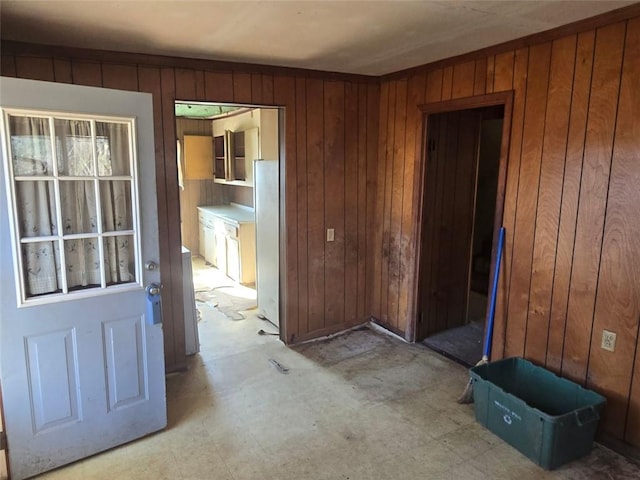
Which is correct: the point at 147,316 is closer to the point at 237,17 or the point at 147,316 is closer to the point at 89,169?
the point at 89,169

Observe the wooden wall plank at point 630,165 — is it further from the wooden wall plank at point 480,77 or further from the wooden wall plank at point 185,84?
the wooden wall plank at point 185,84

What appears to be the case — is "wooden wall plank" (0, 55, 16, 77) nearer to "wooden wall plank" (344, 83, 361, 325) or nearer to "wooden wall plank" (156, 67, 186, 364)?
"wooden wall plank" (156, 67, 186, 364)

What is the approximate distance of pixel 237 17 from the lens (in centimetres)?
229

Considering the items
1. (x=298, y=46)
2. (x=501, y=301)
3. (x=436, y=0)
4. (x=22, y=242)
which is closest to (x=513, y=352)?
(x=501, y=301)

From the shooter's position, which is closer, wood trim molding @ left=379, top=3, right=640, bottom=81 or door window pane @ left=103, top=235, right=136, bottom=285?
wood trim molding @ left=379, top=3, right=640, bottom=81

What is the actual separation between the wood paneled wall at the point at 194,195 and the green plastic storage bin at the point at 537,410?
5604 mm

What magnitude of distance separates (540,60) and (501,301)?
5.19ft

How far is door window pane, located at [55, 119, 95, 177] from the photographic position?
7.24ft

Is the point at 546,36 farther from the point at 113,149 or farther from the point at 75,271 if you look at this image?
the point at 75,271

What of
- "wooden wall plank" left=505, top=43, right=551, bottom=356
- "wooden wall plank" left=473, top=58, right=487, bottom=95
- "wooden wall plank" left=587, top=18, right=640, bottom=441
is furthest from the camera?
"wooden wall plank" left=473, top=58, right=487, bottom=95

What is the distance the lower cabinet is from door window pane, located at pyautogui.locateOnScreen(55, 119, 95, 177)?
320cm

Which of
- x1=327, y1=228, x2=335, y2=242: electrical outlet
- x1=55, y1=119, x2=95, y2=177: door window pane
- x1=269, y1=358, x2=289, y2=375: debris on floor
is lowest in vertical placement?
x1=269, y1=358, x2=289, y2=375: debris on floor

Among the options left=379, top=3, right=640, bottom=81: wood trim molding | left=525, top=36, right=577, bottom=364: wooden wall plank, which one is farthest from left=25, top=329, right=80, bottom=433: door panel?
left=379, top=3, right=640, bottom=81: wood trim molding

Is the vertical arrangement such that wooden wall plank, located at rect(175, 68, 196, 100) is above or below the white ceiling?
below
